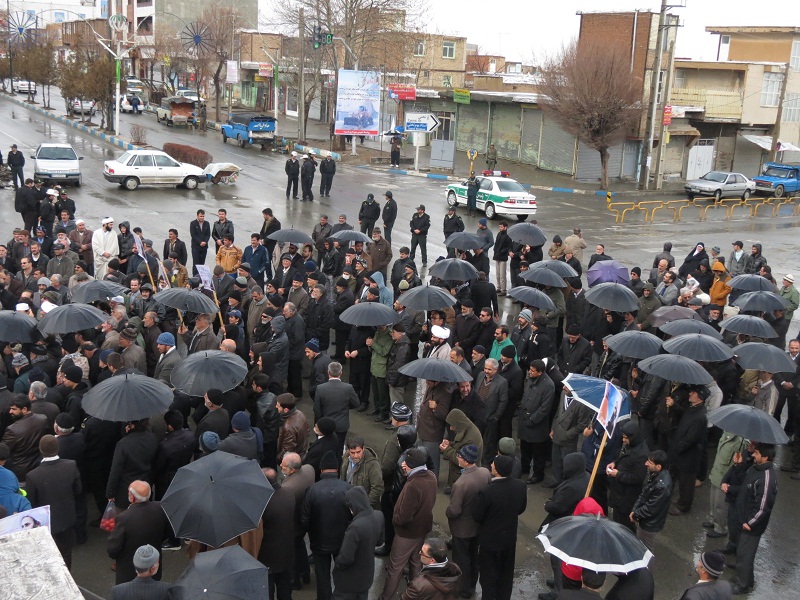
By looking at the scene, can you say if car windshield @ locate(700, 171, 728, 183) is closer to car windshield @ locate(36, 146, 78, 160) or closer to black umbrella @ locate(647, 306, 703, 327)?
car windshield @ locate(36, 146, 78, 160)

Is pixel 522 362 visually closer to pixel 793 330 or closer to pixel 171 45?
pixel 793 330

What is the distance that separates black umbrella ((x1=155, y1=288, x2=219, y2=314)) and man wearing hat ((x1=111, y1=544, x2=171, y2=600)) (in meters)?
5.33

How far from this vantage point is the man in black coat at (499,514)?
7070 millimetres

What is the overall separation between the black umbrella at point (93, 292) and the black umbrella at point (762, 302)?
31.3ft

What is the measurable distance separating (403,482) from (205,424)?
216cm

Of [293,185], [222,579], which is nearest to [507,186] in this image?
[293,185]

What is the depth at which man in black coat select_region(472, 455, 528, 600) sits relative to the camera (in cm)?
707

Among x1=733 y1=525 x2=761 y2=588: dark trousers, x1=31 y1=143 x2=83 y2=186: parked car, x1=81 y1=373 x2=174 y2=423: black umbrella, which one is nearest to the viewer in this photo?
x1=81 y1=373 x2=174 y2=423: black umbrella

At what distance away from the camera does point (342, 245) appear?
630 inches

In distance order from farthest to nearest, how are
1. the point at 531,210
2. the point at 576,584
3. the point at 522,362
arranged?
the point at 531,210
the point at 522,362
the point at 576,584

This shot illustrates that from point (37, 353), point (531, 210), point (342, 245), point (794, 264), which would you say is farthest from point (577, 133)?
point (37, 353)

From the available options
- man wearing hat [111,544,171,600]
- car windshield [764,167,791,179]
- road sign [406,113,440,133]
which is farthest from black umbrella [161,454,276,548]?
car windshield [764,167,791,179]

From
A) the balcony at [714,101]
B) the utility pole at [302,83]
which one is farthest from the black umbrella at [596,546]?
the balcony at [714,101]

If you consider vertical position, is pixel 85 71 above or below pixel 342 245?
above
